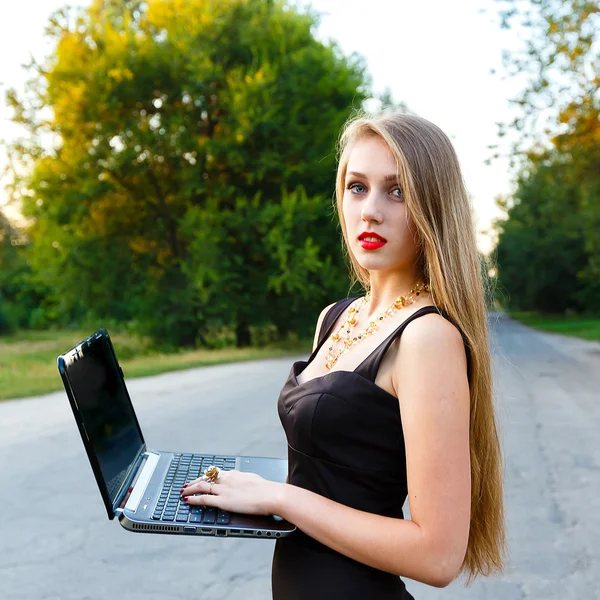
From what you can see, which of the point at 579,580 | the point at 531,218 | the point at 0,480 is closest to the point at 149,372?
the point at 0,480

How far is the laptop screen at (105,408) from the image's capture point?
5.20 ft

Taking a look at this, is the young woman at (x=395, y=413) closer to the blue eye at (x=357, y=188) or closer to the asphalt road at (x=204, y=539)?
the blue eye at (x=357, y=188)

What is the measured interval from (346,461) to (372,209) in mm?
494

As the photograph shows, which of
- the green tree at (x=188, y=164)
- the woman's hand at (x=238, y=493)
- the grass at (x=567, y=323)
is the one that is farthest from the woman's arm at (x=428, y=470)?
the grass at (x=567, y=323)

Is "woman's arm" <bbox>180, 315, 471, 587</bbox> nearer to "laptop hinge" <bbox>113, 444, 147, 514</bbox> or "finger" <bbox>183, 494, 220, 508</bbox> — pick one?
"finger" <bbox>183, 494, 220, 508</bbox>

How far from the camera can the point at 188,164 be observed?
2133 cm

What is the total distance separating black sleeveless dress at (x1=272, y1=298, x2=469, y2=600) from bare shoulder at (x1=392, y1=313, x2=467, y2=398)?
1.4 inches

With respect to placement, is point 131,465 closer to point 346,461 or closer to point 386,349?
point 346,461

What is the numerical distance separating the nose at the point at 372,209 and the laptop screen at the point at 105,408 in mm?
669

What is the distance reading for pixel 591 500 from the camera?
5102 millimetres

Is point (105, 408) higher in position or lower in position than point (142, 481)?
higher

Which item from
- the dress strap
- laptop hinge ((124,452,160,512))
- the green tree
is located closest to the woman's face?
the dress strap

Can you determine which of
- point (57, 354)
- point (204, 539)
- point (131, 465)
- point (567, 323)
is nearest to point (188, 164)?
point (57, 354)

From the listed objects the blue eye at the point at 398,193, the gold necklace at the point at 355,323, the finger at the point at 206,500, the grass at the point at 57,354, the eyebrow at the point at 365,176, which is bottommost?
the grass at the point at 57,354
